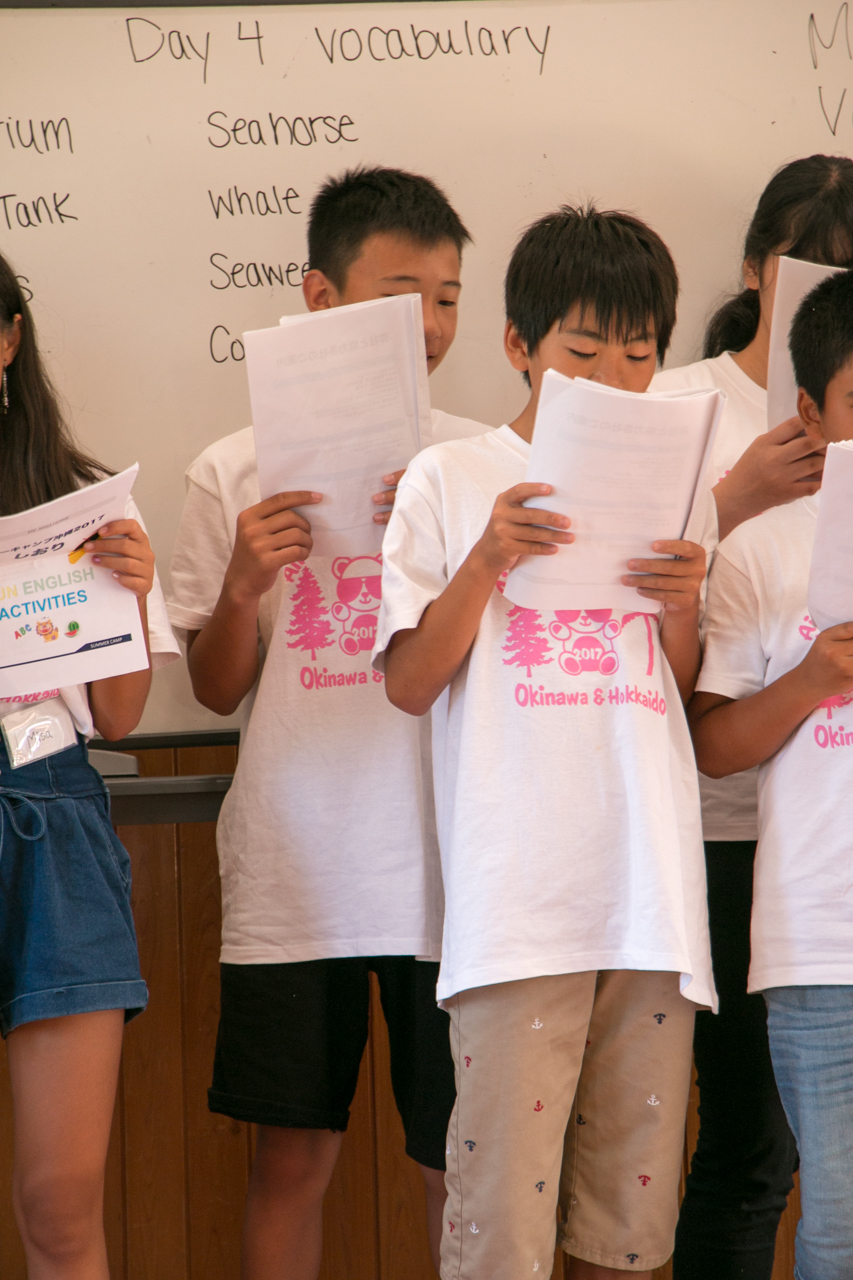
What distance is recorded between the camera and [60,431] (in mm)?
1508

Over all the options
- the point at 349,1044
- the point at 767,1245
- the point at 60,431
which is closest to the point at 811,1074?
the point at 767,1245

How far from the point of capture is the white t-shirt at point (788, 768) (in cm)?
129

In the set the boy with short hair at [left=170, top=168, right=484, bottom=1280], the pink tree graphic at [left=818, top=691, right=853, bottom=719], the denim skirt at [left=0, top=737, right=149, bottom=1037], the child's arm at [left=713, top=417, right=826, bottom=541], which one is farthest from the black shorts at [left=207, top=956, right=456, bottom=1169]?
the child's arm at [left=713, top=417, right=826, bottom=541]

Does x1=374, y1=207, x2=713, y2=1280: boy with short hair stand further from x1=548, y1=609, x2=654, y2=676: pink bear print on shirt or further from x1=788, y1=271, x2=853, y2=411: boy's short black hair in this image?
x1=788, y1=271, x2=853, y2=411: boy's short black hair

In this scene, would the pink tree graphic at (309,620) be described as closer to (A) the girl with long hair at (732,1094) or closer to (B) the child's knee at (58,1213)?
(A) the girl with long hair at (732,1094)

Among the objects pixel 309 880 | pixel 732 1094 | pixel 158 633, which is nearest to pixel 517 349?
pixel 158 633

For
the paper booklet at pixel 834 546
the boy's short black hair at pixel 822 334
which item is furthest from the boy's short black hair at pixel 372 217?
the paper booklet at pixel 834 546

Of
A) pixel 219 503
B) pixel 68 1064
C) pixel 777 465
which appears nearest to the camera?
pixel 68 1064

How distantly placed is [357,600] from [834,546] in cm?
62

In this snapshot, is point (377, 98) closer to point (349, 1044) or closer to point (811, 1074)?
point (349, 1044)

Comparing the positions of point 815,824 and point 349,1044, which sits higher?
point 815,824

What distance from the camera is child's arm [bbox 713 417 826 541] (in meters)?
1.45

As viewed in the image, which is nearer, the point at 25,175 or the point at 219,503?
the point at 219,503

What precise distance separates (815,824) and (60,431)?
100cm
